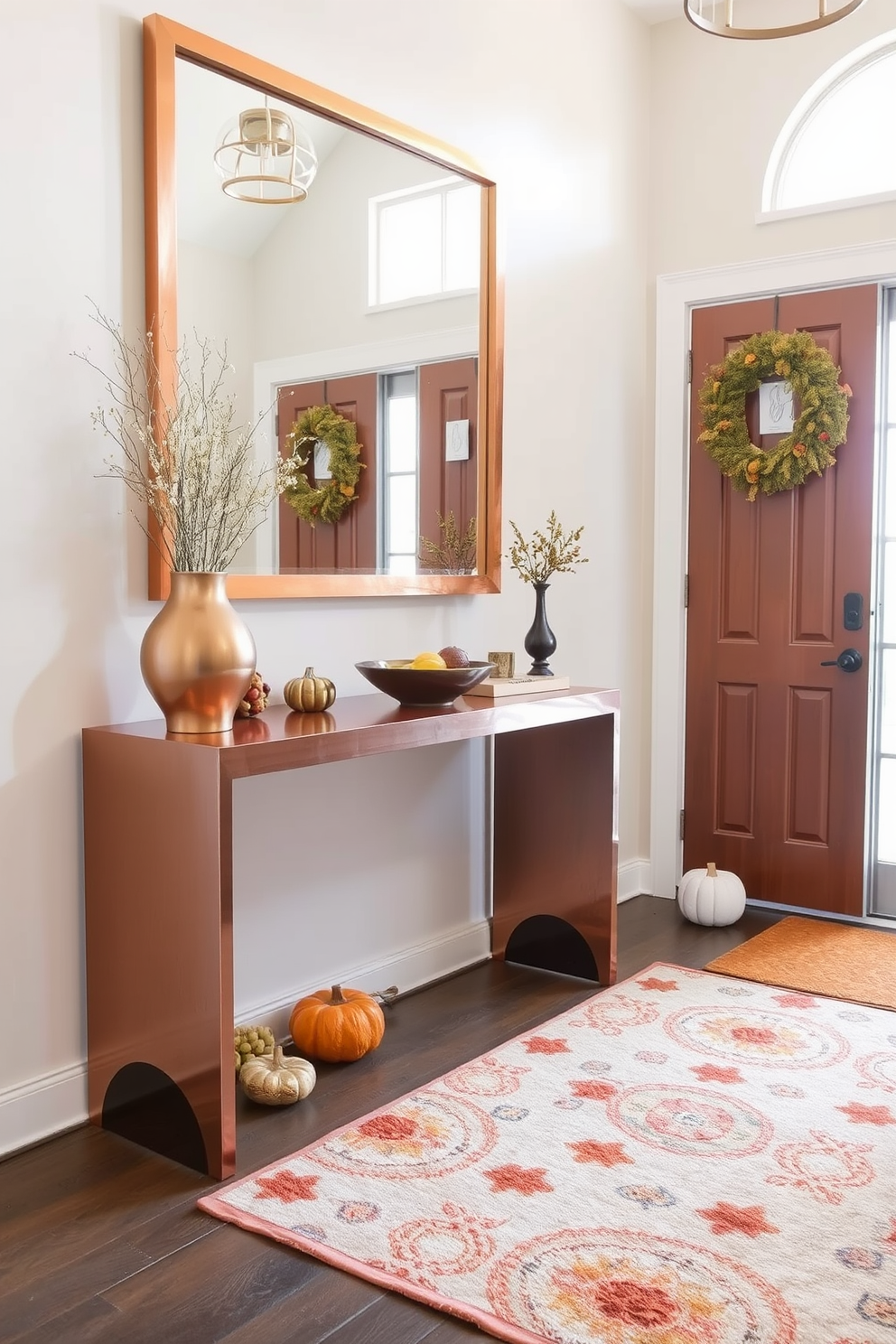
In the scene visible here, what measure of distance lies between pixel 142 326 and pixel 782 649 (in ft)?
8.29

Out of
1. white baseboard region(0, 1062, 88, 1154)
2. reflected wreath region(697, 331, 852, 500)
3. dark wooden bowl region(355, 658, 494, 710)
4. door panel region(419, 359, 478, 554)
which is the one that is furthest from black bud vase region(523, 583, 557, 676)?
white baseboard region(0, 1062, 88, 1154)

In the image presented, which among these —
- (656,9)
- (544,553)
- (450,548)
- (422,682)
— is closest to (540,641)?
(450,548)

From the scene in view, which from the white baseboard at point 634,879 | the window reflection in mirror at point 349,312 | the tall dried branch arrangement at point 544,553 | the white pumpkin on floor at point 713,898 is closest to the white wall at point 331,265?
the window reflection in mirror at point 349,312

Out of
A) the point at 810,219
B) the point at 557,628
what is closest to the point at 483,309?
the point at 557,628

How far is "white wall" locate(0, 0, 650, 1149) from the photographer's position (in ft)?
7.41

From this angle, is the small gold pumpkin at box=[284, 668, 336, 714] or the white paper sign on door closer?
the small gold pumpkin at box=[284, 668, 336, 714]

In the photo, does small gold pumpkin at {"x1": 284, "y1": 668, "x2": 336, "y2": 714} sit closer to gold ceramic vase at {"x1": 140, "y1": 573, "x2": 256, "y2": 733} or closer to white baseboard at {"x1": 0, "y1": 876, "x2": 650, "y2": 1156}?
gold ceramic vase at {"x1": 140, "y1": 573, "x2": 256, "y2": 733}

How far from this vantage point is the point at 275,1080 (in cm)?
245

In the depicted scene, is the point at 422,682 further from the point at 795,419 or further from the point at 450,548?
the point at 795,419

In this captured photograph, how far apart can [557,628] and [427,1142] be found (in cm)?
195

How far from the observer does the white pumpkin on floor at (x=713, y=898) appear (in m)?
3.87

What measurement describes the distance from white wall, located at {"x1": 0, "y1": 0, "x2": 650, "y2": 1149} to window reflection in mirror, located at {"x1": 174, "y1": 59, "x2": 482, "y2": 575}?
0.43 ft

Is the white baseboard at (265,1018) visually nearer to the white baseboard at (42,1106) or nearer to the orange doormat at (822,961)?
the white baseboard at (42,1106)

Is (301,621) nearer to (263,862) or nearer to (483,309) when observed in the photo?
(263,862)
